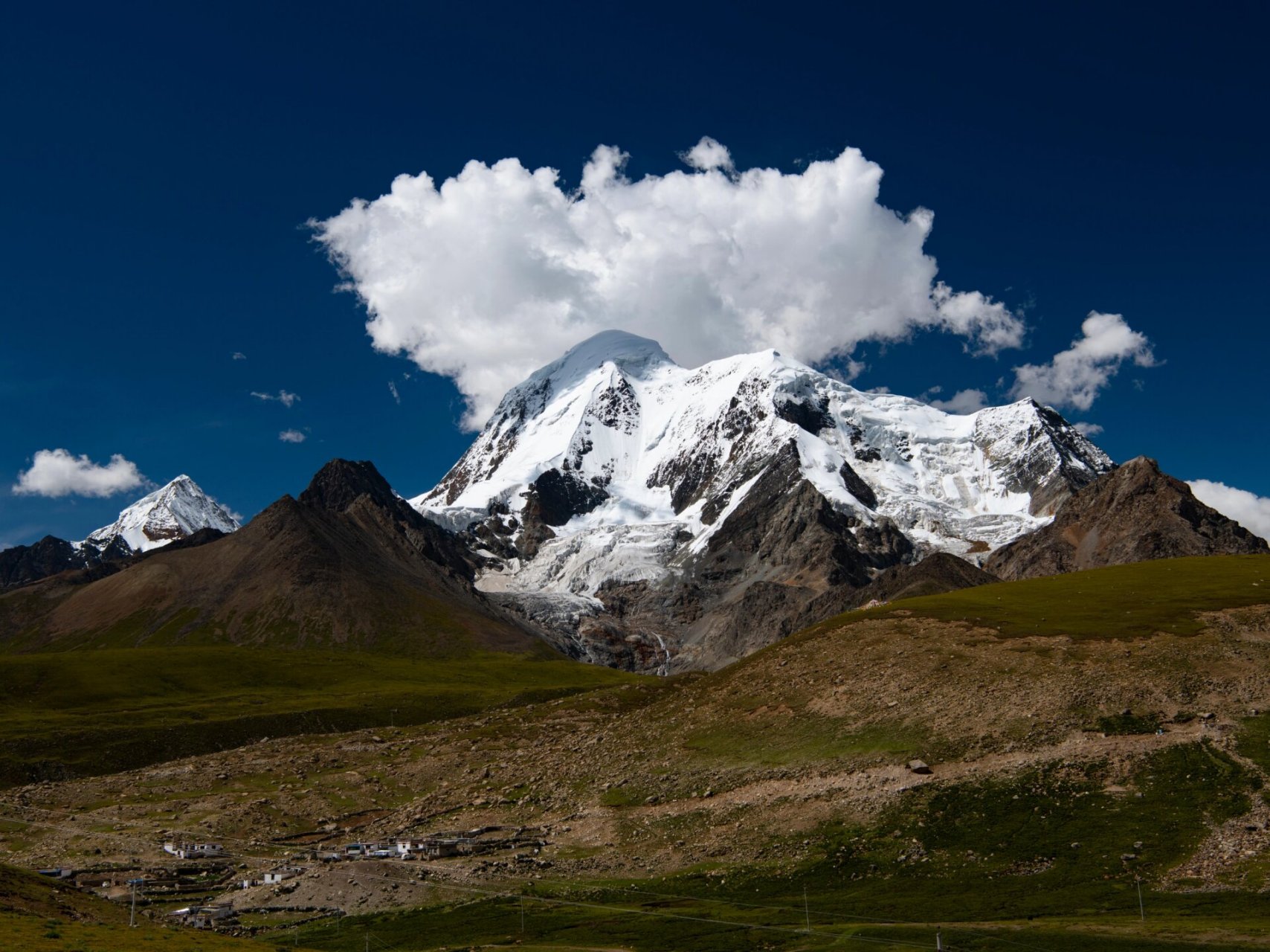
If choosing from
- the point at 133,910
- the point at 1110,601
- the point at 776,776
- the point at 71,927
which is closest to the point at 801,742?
the point at 776,776

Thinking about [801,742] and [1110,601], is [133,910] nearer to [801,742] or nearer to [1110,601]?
[801,742]

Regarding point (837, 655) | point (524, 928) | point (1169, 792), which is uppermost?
point (837, 655)

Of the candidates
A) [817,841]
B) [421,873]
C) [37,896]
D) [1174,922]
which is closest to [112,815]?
[421,873]

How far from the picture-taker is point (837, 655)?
319 ft

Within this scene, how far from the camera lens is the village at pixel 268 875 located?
63156mm

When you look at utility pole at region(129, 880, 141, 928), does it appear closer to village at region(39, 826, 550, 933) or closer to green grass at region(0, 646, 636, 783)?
village at region(39, 826, 550, 933)

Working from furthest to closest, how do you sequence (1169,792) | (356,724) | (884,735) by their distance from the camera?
(356,724)
(884,735)
(1169,792)

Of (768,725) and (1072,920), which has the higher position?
(768,725)

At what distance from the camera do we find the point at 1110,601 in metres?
106

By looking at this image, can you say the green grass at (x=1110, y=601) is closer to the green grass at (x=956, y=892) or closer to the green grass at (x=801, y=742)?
the green grass at (x=801, y=742)

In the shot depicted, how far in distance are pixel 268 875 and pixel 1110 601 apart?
260ft

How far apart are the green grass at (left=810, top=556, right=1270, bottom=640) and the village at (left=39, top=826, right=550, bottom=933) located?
45504 millimetres

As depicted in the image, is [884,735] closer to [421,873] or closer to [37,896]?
[421,873]

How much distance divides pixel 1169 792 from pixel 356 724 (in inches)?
4631
